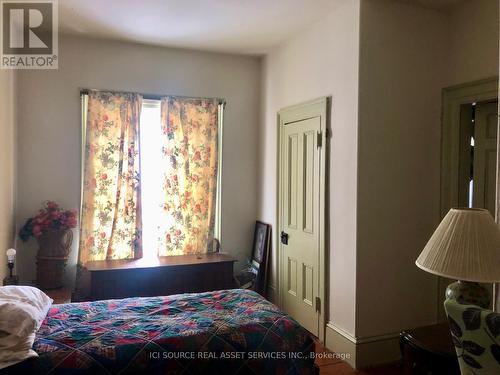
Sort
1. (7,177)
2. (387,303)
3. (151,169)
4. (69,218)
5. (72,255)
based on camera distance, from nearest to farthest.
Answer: (387,303) → (7,177) → (69,218) → (72,255) → (151,169)

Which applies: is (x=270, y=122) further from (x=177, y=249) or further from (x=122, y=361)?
(x=122, y=361)

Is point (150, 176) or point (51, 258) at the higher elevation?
point (150, 176)

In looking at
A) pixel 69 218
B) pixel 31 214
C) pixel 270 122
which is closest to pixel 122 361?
pixel 69 218

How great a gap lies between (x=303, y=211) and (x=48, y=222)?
2.29 metres

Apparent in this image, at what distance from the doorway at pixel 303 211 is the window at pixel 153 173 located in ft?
2.60

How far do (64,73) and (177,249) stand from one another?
2.04 meters

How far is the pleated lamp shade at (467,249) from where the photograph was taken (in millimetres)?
1547

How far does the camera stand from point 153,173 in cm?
401

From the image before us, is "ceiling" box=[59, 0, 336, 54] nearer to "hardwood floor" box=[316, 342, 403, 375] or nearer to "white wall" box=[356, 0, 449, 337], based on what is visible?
"white wall" box=[356, 0, 449, 337]

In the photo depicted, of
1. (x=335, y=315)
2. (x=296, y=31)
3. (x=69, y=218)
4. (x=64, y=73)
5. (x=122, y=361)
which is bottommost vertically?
(x=335, y=315)

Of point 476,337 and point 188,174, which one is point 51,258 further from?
point 476,337

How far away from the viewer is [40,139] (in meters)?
3.65

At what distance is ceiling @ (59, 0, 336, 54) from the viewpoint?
9.75 ft

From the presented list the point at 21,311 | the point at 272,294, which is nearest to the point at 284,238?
the point at 272,294
